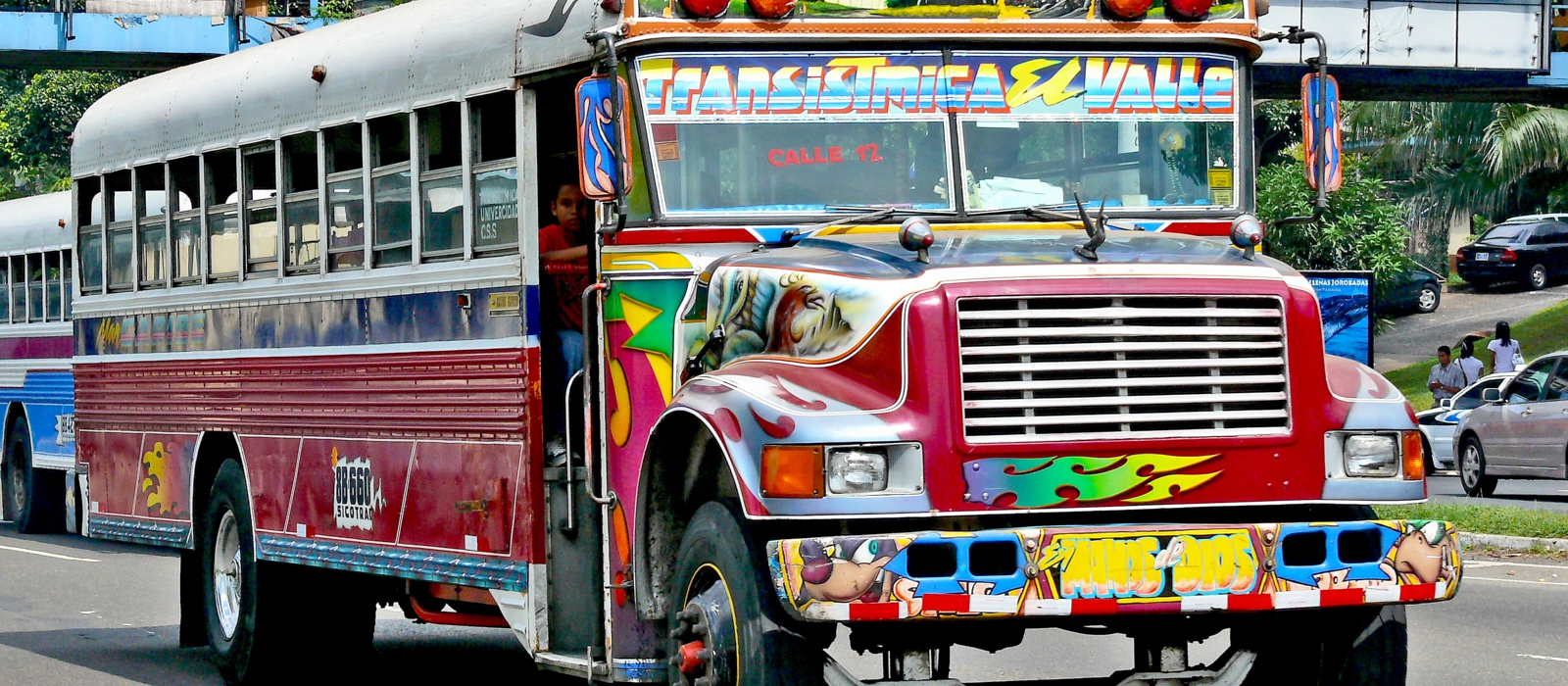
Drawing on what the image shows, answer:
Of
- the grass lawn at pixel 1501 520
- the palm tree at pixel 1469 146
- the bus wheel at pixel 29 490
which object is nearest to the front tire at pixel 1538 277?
the palm tree at pixel 1469 146

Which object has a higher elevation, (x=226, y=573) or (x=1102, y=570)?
(x=1102, y=570)

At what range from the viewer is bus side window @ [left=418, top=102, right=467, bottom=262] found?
8.59 metres

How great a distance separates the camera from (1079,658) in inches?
433

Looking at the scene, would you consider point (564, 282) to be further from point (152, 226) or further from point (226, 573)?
point (152, 226)

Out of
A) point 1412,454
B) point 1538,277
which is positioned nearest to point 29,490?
point 1412,454

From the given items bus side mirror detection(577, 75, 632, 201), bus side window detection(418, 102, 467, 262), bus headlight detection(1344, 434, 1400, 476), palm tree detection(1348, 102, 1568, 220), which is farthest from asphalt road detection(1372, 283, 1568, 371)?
bus headlight detection(1344, 434, 1400, 476)

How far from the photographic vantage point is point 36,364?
2197 centimetres

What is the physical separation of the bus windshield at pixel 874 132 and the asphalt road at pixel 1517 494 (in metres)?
13.8

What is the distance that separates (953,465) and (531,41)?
283 cm

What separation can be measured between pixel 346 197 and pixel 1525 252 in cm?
4130

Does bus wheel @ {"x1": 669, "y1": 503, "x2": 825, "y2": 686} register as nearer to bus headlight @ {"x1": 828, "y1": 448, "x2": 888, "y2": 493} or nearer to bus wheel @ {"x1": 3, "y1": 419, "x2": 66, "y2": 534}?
bus headlight @ {"x1": 828, "y1": 448, "x2": 888, "y2": 493}

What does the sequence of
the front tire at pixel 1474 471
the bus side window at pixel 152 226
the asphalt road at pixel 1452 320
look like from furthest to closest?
the asphalt road at pixel 1452 320, the front tire at pixel 1474 471, the bus side window at pixel 152 226

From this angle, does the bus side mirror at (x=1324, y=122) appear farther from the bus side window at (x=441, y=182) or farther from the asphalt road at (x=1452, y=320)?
the asphalt road at (x=1452, y=320)

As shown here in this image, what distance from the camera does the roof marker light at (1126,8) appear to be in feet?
24.5
